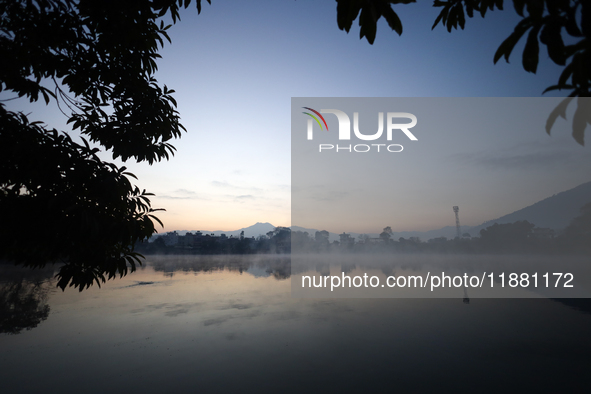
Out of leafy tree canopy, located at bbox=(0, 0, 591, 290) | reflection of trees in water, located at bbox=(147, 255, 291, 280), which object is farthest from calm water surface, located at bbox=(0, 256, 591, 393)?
reflection of trees in water, located at bbox=(147, 255, 291, 280)

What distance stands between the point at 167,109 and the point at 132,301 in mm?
20687

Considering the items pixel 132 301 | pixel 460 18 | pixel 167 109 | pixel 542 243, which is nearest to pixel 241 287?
pixel 132 301

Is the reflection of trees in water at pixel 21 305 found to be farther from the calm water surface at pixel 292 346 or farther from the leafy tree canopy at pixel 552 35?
the leafy tree canopy at pixel 552 35

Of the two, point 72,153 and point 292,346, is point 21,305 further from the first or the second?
point 72,153

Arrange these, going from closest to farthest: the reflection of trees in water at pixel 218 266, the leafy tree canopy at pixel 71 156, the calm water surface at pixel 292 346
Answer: the leafy tree canopy at pixel 71 156 → the calm water surface at pixel 292 346 → the reflection of trees in water at pixel 218 266

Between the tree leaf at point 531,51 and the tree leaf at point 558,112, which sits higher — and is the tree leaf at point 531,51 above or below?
above

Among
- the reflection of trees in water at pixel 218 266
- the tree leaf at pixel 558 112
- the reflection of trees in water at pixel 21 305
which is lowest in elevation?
the reflection of trees in water at pixel 218 266

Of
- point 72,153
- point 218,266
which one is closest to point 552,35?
point 72,153

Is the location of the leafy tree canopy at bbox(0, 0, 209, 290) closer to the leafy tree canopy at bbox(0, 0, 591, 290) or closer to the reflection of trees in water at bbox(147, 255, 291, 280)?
the leafy tree canopy at bbox(0, 0, 591, 290)

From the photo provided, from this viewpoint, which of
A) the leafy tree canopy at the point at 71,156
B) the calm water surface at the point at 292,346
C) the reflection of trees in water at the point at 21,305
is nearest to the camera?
the leafy tree canopy at the point at 71,156

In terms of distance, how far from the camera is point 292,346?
456 inches

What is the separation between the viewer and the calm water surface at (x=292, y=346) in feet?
28.3

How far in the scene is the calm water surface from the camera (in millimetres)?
8641

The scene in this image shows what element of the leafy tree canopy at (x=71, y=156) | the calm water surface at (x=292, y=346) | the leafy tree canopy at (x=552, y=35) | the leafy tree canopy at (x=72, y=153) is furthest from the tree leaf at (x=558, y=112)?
the calm water surface at (x=292, y=346)
